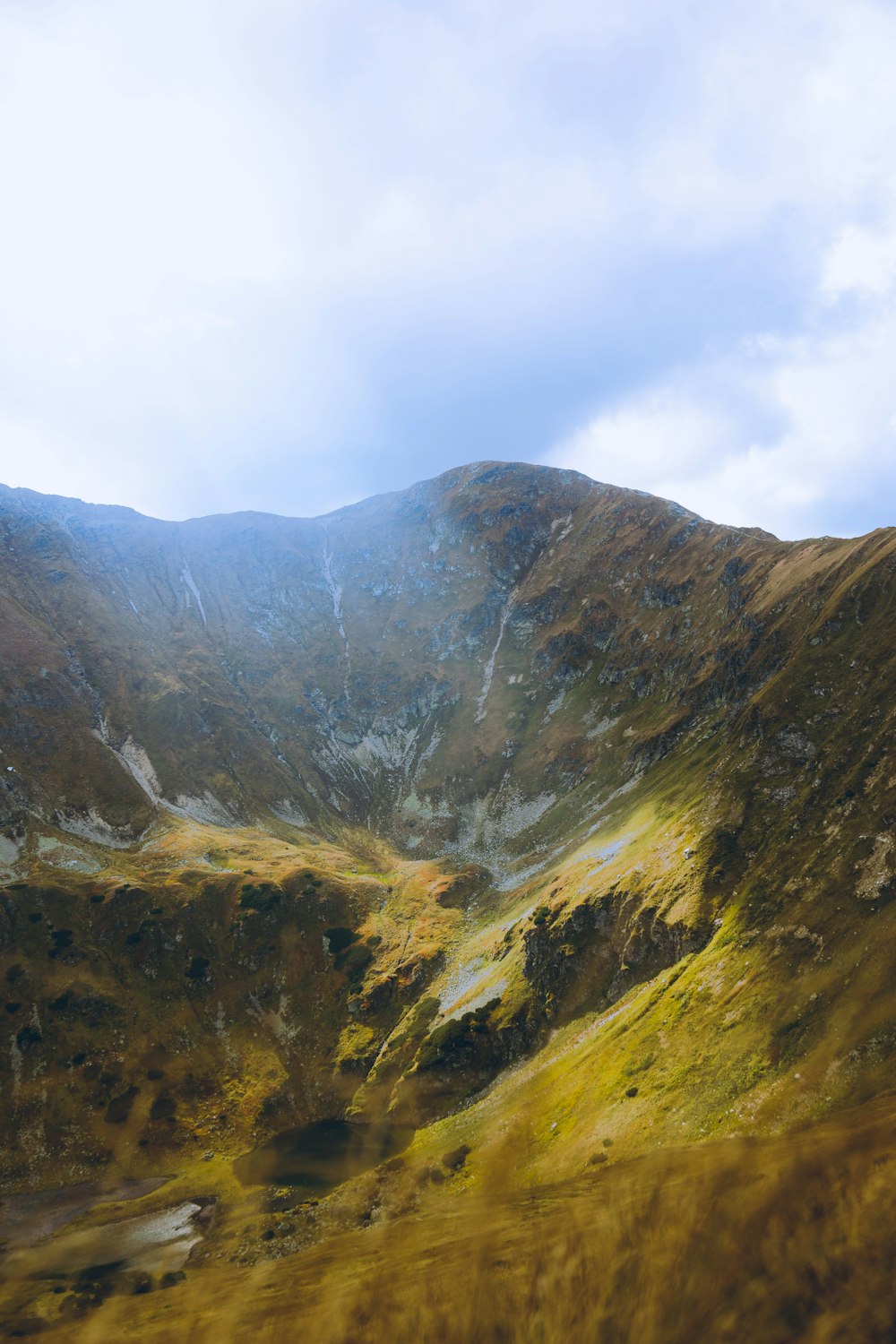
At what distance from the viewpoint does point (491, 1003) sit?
69688mm

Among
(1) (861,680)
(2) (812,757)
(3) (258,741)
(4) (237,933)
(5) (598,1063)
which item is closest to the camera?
(5) (598,1063)

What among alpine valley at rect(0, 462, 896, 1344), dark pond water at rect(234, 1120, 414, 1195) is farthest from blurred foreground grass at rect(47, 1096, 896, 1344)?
dark pond water at rect(234, 1120, 414, 1195)

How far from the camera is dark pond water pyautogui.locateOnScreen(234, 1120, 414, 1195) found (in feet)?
172

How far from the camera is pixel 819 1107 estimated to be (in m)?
23.4

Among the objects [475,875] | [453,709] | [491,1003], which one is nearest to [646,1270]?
[491,1003]

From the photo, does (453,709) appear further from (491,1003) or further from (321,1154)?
(321,1154)

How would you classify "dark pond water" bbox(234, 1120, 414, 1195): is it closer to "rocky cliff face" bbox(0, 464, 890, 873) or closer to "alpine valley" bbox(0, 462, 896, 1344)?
"alpine valley" bbox(0, 462, 896, 1344)

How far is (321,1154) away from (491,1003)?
911 inches

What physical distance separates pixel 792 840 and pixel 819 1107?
34.5 metres

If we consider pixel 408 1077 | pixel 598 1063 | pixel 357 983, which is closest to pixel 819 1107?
pixel 598 1063

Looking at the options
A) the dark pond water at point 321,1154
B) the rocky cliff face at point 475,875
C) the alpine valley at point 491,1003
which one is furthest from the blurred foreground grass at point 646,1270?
the dark pond water at point 321,1154

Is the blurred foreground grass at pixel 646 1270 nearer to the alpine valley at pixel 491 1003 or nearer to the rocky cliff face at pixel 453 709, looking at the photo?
the alpine valley at pixel 491 1003

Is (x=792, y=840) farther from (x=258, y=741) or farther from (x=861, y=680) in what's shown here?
(x=258, y=741)

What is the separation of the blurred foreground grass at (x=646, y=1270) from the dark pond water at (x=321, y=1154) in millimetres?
49286
